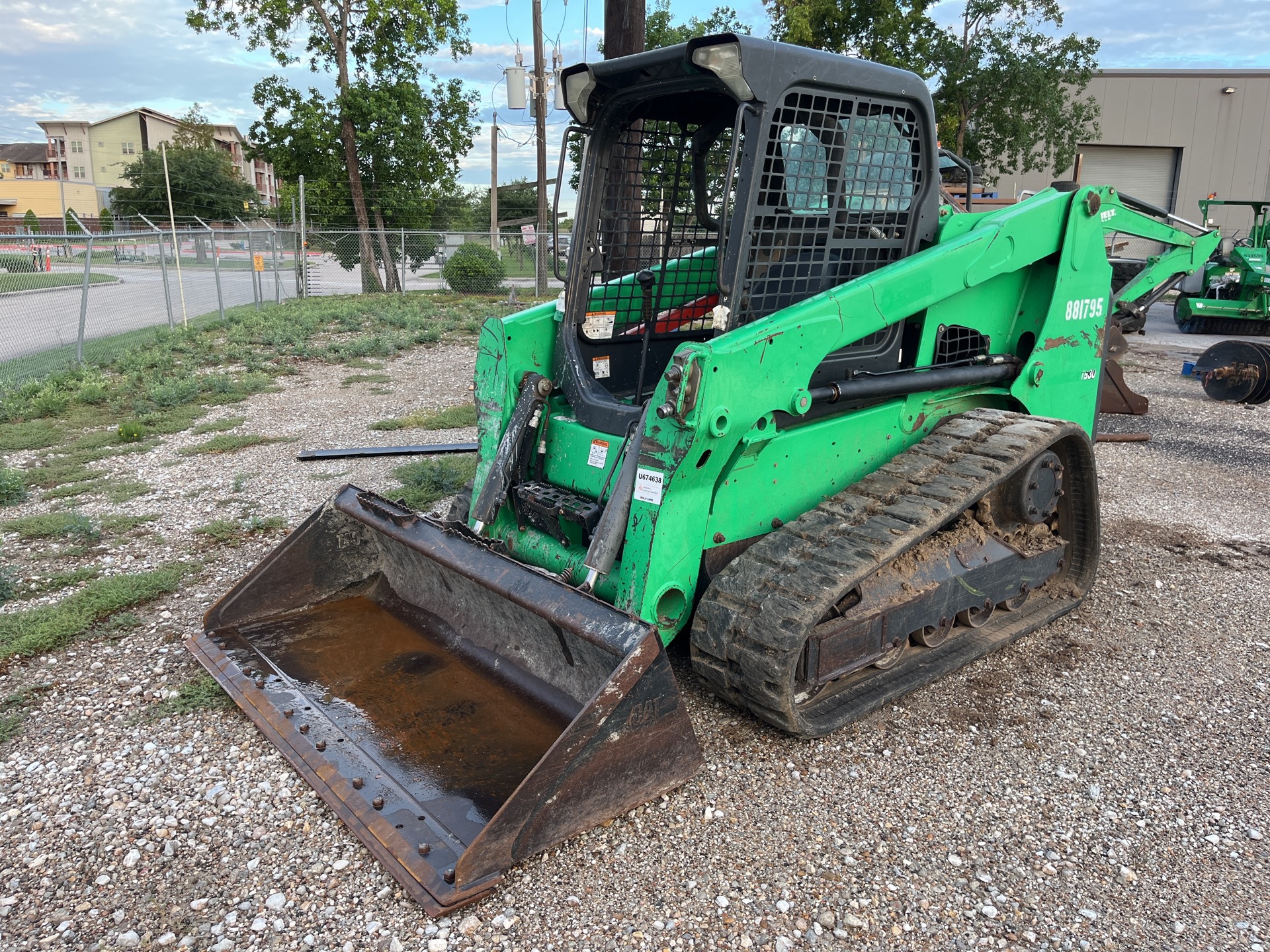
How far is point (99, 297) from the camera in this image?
48.6 feet

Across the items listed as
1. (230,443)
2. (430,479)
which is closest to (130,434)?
(230,443)

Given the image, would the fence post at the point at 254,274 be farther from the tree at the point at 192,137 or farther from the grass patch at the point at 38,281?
the tree at the point at 192,137

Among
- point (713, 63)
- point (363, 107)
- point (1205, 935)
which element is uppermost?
point (363, 107)

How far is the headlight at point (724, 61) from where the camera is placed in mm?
Answer: 3334

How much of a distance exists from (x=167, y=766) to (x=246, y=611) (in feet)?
3.12

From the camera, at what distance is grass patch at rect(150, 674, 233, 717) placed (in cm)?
368

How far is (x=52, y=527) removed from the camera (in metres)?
5.72

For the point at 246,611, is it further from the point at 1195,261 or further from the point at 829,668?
the point at 1195,261

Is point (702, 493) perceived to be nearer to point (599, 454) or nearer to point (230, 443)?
point (599, 454)

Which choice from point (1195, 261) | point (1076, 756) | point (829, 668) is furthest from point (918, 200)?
point (1195, 261)

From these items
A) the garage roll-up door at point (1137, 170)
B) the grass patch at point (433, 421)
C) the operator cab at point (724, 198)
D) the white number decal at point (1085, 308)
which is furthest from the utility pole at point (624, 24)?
the garage roll-up door at point (1137, 170)

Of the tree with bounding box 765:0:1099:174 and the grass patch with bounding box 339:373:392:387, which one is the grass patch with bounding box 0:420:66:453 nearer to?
the grass patch with bounding box 339:373:392:387

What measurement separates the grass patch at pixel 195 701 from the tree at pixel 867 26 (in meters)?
18.5

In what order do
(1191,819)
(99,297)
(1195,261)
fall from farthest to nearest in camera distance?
(99,297), (1195,261), (1191,819)
